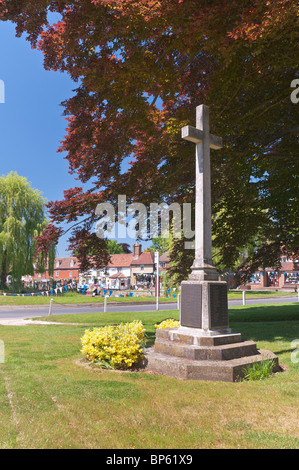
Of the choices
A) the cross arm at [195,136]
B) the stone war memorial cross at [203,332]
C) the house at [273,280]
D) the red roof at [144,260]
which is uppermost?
the cross arm at [195,136]

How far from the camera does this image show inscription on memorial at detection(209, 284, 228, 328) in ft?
21.0

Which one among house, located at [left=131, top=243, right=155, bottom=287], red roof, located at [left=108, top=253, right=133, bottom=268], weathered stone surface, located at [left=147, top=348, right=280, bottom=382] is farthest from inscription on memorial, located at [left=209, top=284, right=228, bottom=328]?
red roof, located at [left=108, top=253, right=133, bottom=268]

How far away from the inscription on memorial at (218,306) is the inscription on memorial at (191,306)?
0.26m

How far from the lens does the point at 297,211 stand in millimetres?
12406

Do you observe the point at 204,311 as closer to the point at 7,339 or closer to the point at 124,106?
the point at 124,106

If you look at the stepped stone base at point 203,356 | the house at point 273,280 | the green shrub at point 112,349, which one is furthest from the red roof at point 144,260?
the stepped stone base at point 203,356

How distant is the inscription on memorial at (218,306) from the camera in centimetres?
640

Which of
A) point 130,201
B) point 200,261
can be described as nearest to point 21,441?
point 200,261

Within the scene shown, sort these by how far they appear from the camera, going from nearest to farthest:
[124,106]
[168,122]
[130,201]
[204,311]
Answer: [204,311], [124,106], [168,122], [130,201]

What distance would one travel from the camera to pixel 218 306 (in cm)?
655

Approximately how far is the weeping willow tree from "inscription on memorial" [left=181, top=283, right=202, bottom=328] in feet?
93.3

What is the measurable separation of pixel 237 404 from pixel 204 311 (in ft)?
7.28

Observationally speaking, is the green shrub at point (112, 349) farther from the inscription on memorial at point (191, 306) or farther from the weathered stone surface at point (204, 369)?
the inscription on memorial at point (191, 306)

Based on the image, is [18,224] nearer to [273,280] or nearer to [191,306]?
[191,306]
